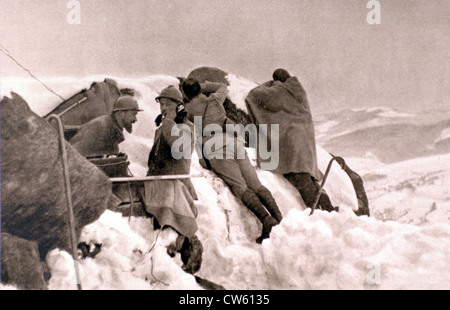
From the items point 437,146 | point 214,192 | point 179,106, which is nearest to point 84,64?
point 179,106

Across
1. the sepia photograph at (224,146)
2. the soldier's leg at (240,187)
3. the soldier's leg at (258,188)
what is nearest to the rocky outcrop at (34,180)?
the sepia photograph at (224,146)

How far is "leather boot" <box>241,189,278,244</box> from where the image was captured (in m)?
3.91

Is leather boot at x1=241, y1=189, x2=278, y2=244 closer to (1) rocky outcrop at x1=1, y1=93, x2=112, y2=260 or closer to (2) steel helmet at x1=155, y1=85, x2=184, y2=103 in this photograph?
(2) steel helmet at x1=155, y1=85, x2=184, y2=103

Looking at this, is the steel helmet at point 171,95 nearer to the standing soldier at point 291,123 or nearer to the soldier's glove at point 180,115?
the soldier's glove at point 180,115

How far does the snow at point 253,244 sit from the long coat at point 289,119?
0.22 meters

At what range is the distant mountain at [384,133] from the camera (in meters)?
5.01

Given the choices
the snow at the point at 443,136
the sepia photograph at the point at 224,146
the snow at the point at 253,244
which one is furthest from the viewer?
the snow at the point at 443,136

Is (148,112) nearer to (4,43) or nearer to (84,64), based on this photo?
(84,64)

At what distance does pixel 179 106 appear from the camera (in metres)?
4.01

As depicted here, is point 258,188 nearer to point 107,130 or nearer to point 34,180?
point 107,130

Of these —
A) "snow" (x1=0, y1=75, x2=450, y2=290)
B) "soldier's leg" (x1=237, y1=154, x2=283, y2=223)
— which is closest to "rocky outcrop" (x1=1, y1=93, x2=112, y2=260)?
"snow" (x1=0, y1=75, x2=450, y2=290)

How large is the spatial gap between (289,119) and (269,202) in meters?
0.92
